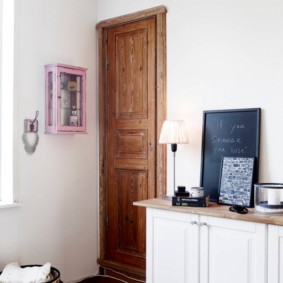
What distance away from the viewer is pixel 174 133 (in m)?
3.13

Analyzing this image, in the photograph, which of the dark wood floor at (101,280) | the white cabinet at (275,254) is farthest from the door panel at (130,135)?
the white cabinet at (275,254)

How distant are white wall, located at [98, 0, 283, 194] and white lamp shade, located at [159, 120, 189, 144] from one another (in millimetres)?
184

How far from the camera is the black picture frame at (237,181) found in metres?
2.87

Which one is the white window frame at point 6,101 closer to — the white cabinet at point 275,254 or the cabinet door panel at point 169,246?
the cabinet door panel at point 169,246

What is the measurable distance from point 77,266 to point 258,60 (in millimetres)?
2310

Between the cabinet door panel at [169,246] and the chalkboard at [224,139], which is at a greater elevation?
the chalkboard at [224,139]

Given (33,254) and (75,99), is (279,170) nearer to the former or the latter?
(75,99)

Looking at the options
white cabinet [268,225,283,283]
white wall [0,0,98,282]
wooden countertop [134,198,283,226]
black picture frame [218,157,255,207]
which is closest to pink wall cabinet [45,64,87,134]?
white wall [0,0,98,282]

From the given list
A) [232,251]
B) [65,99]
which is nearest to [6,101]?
[65,99]

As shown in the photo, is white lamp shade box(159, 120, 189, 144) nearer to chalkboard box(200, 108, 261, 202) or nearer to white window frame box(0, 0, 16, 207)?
chalkboard box(200, 108, 261, 202)

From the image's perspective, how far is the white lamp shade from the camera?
10.2 ft

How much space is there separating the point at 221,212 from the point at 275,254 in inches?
15.8

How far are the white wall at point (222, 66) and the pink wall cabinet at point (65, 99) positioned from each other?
0.74 metres

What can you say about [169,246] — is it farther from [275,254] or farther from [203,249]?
[275,254]
